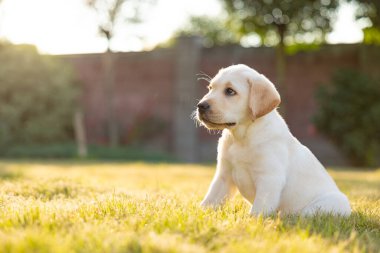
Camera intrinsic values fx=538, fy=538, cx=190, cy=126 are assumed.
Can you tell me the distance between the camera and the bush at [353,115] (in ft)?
54.9

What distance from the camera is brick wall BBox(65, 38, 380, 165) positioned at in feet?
62.3

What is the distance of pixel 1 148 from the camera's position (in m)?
18.6

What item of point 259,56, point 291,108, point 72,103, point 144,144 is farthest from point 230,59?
point 72,103

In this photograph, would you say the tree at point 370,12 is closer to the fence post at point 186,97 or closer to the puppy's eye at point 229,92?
the fence post at point 186,97

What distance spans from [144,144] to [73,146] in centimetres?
285

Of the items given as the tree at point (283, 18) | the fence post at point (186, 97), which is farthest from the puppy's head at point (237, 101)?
the fence post at point (186, 97)

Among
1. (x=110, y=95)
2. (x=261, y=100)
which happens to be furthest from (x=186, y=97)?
(x=261, y=100)

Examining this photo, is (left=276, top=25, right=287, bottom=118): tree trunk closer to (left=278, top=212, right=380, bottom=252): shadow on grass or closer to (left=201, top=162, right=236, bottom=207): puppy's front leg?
(left=201, top=162, right=236, bottom=207): puppy's front leg

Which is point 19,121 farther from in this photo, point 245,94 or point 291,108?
point 245,94

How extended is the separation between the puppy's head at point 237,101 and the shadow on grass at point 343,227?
0.87 meters

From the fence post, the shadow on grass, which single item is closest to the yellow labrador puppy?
the shadow on grass

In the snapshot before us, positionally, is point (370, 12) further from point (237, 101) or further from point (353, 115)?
point (237, 101)

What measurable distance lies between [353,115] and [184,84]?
6327 millimetres

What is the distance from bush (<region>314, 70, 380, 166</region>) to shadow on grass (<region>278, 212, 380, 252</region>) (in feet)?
42.5
